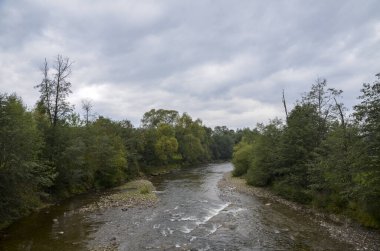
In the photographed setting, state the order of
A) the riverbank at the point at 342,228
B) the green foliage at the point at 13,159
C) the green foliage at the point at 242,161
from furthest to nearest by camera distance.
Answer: the green foliage at the point at 242,161 < the green foliage at the point at 13,159 < the riverbank at the point at 342,228

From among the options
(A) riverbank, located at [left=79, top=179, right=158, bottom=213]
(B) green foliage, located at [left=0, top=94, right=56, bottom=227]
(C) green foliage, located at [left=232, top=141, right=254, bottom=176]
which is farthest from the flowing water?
(C) green foliage, located at [left=232, top=141, right=254, bottom=176]

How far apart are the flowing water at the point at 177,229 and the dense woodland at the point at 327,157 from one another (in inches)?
125

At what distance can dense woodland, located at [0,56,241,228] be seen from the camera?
77.4ft

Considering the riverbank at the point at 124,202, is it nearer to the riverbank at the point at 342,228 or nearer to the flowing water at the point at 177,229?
the flowing water at the point at 177,229

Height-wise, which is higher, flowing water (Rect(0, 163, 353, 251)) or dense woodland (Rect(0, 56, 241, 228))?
dense woodland (Rect(0, 56, 241, 228))

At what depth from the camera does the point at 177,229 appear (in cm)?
2317

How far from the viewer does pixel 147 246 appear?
19422 mm

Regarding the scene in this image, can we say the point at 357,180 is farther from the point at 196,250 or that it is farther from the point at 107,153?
the point at 107,153

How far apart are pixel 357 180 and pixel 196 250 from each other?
1127 cm

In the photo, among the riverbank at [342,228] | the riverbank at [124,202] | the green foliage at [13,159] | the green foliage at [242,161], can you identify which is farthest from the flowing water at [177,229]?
the green foliage at [242,161]

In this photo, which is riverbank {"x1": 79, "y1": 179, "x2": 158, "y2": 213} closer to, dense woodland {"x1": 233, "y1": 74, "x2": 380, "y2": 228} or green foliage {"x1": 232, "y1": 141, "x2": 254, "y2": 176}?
dense woodland {"x1": 233, "y1": 74, "x2": 380, "y2": 228}

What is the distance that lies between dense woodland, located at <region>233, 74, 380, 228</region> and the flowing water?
319cm

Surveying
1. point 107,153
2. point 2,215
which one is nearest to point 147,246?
point 2,215

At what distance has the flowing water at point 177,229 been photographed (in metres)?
19.6
